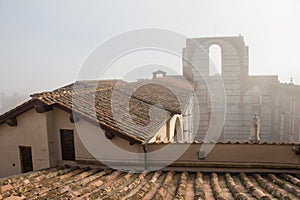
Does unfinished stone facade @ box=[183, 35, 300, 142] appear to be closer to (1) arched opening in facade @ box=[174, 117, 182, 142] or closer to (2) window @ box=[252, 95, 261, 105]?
(2) window @ box=[252, 95, 261, 105]

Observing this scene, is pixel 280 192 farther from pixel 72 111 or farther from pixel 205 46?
pixel 205 46

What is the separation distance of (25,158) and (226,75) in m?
17.6

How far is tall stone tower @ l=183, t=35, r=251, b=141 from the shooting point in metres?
20.3

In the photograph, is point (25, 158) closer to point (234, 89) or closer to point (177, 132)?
point (177, 132)

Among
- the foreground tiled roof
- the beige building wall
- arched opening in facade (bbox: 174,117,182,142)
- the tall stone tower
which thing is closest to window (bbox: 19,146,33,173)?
the beige building wall

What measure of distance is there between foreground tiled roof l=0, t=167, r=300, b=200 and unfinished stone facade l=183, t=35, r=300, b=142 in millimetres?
16291

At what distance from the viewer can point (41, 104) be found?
6.04 m

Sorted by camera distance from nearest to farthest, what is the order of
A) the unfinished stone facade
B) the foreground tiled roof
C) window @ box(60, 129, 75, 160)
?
the foreground tiled roof
window @ box(60, 129, 75, 160)
the unfinished stone facade

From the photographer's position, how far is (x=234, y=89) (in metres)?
21.4

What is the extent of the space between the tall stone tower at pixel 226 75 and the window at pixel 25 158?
16256 millimetres

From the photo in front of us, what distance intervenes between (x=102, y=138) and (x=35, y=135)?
1.73 metres

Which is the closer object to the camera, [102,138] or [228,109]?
[102,138]

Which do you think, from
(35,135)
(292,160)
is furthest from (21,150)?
(292,160)

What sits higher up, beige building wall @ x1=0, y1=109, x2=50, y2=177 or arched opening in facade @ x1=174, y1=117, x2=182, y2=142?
beige building wall @ x1=0, y1=109, x2=50, y2=177
